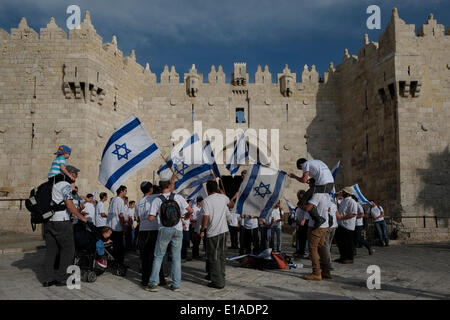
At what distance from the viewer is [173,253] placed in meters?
5.00

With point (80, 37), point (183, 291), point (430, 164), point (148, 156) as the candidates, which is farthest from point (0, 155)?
point (430, 164)

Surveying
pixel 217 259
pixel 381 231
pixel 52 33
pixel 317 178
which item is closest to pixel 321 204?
pixel 317 178

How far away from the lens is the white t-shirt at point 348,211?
7.48 metres

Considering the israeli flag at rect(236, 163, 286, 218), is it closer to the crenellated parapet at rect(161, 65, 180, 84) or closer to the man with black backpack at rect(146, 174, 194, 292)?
the man with black backpack at rect(146, 174, 194, 292)

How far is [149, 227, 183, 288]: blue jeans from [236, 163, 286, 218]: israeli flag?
209 cm

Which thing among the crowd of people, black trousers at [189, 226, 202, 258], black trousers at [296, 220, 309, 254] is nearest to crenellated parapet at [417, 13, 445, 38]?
black trousers at [296, 220, 309, 254]

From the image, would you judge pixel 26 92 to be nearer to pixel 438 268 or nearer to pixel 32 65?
pixel 32 65

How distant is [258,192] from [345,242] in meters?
2.21

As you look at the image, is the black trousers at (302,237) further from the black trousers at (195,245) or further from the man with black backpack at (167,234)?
the man with black backpack at (167,234)

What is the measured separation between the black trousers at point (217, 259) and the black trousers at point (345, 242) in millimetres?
3276

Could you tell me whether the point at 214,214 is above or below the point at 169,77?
below

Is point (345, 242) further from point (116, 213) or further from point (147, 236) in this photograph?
point (116, 213)

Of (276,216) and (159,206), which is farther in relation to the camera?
(276,216)

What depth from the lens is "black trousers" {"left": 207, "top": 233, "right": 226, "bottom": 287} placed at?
504 cm
